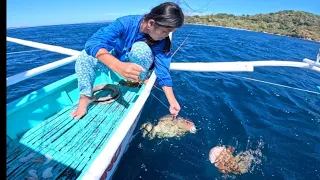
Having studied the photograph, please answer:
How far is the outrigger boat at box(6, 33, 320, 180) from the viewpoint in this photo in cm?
204

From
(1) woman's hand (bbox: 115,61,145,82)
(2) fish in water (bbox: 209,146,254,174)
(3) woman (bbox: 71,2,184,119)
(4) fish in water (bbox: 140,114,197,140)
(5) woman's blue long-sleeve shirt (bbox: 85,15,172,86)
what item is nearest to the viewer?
(1) woman's hand (bbox: 115,61,145,82)

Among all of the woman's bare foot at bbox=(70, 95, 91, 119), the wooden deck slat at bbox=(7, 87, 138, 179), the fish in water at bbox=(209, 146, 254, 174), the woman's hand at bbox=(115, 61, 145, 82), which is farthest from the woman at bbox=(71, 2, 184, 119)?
the fish in water at bbox=(209, 146, 254, 174)

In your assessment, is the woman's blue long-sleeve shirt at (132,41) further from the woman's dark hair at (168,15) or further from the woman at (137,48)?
the woman's dark hair at (168,15)

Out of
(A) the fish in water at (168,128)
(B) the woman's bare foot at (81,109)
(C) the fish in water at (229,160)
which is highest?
(B) the woman's bare foot at (81,109)

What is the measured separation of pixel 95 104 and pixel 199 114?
76.7 inches

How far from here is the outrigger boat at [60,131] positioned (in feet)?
6.68

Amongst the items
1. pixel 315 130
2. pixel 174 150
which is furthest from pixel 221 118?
pixel 315 130

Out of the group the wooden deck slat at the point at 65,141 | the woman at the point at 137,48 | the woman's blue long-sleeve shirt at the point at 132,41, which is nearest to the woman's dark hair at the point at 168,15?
the woman at the point at 137,48

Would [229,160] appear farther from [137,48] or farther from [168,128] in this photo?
[137,48]

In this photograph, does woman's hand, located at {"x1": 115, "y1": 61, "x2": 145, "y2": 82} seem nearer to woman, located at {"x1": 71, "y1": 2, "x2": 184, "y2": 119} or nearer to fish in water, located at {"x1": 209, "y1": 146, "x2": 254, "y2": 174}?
woman, located at {"x1": 71, "y1": 2, "x2": 184, "y2": 119}

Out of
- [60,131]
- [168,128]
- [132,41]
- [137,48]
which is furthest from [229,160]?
[60,131]

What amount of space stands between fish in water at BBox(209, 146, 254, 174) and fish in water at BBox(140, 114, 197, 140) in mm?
578

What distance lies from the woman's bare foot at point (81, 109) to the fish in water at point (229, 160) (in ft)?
5.88

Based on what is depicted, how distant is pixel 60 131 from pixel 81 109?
1.30 feet
